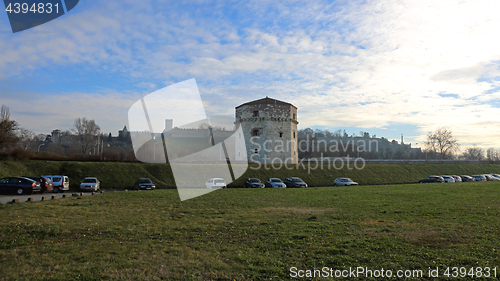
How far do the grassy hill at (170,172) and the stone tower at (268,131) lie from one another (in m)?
4.24

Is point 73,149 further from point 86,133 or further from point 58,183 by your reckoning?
point 58,183

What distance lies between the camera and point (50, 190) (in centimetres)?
2450

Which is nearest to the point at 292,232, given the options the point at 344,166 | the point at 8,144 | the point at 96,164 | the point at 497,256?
the point at 497,256

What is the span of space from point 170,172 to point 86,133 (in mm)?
35248

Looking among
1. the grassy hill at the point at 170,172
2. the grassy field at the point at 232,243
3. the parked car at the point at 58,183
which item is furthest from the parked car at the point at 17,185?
the grassy field at the point at 232,243

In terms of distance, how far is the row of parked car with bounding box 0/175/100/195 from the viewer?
21.2 metres

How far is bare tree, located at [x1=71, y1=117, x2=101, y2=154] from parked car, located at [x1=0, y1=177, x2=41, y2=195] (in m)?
42.3

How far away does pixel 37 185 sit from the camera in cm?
2216

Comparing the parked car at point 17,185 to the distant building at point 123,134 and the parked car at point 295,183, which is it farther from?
the distant building at point 123,134

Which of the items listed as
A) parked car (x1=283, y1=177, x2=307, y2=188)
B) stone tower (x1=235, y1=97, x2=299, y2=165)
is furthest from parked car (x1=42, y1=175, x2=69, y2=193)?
stone tower (x1=235, y1=97, x2=299, y2=165)

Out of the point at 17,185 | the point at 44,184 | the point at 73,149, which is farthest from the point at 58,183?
the point at 73,149

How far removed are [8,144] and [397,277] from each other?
42485 mm

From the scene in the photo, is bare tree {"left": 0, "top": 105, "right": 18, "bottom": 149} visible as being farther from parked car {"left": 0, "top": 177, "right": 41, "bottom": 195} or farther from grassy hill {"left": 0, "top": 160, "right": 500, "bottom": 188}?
parked car {"left": 0, "top": 177, "right": 41, "bottom": 195}

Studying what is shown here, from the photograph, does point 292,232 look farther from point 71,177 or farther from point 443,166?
point 443,166
